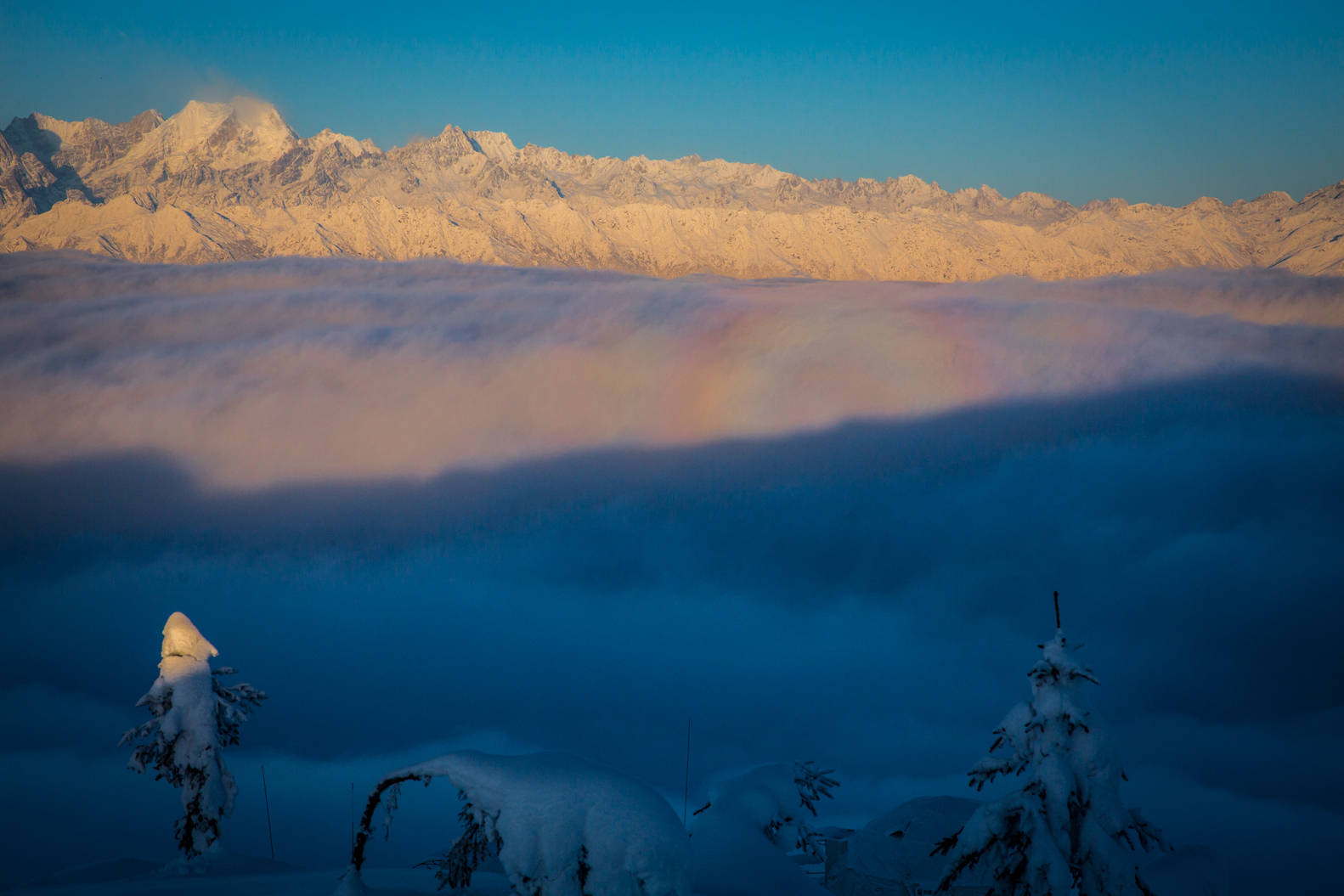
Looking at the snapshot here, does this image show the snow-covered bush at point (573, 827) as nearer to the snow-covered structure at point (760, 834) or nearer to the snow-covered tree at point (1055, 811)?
the snow-covered tree at point (1055, 811)

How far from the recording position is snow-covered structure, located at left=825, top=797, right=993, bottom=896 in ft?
106

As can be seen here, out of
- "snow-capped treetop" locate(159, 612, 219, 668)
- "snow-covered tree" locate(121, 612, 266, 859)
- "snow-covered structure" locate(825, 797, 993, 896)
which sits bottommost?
"snow-covered structure" locate(825, 797, 993, 896)

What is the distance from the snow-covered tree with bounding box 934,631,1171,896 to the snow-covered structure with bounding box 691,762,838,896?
7358 millimetres

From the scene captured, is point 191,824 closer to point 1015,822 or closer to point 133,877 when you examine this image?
point 133,877

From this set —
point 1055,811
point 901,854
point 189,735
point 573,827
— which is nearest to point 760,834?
point 901,854

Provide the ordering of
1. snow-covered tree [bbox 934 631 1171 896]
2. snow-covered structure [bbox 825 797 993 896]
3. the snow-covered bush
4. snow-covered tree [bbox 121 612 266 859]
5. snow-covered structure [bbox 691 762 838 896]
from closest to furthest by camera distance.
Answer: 1. the snow-covered bush
2. snow-covered tree [bbox 934 631 1171 896]
3. snow-covered structure [bbox 691 762 838 896]
4. snow-covered tree [bbox 121 612 266 859]
5. snow-covered structure [bbox 825 797 993 896]

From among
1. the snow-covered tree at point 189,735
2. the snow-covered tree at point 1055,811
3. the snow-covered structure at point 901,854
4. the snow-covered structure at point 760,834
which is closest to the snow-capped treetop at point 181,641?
the snow-covered tree at point 189,735

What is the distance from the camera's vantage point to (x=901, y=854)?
33.3 m

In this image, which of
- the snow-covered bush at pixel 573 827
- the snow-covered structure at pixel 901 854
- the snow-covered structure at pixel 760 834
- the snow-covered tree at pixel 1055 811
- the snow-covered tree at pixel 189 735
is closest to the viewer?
the snow-covered bush at pixel 573 827

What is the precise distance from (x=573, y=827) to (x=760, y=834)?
42.9ft

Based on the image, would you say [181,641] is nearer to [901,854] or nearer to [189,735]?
[189,735]

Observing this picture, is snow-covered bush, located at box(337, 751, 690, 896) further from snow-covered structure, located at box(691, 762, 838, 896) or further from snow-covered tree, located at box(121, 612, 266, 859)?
snow-covered tree, located at box(121, 612, 266, 859)

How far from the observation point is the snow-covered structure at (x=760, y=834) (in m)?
26.3

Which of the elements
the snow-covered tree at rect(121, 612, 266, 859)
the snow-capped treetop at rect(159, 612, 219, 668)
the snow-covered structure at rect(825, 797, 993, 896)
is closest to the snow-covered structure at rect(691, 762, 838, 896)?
the snow-covered structure at rect(825, 797, 993, 896)
